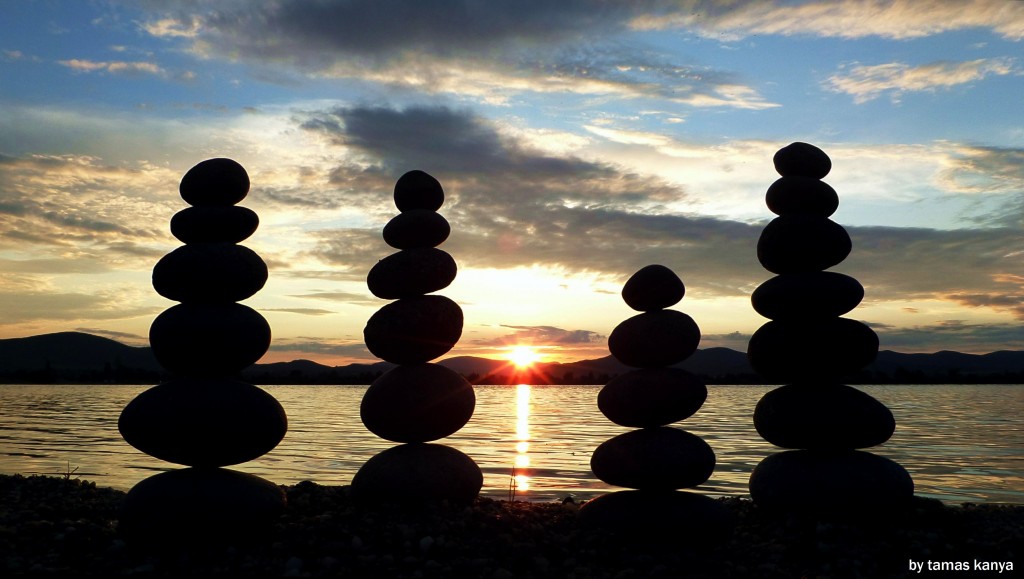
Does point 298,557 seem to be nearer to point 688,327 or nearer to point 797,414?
point 688,327

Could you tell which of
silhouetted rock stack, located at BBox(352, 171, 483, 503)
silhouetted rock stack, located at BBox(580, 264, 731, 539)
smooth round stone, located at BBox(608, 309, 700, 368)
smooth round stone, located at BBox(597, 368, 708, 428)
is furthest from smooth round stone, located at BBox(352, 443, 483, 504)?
smooth round stone, located at BBox(608, 309, 700, 368)

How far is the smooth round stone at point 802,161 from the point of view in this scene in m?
12.0

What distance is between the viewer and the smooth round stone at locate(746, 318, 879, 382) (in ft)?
36.9

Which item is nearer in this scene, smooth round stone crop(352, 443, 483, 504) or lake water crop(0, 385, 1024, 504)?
smooth round stone crop(352, 443, 483, 504)

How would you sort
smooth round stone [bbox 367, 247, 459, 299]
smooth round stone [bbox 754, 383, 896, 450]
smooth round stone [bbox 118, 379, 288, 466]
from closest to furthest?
smooth round stone [bbox 118, 379, 288, 466], smooth round stone [bbox 754, 383, 896, 450], smooth round stone [bbox 367, 247, 459, 299]

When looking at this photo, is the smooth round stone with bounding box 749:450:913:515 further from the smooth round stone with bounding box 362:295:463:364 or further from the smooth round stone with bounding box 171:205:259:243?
the smooth round stone with bounding box 171:205:259:243

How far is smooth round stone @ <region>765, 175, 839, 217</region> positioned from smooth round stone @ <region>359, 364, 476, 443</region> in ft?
17.6

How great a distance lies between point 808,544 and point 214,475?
7310 mm

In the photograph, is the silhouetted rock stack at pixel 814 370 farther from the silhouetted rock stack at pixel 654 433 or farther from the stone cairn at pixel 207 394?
the stone cairn at pixel 207 394

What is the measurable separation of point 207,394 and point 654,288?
19.7 ft

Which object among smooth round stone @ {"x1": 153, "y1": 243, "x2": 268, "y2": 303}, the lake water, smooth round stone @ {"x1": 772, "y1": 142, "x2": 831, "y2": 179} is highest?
smooth round stone @ {"x1": 772, "y1": 142, "x2": 831, "y2": 179}

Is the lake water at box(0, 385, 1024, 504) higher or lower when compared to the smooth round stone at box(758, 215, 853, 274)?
lower

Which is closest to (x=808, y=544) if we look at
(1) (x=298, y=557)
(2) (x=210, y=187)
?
(1) (x=298, y=557)

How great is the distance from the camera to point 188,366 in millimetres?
9992
